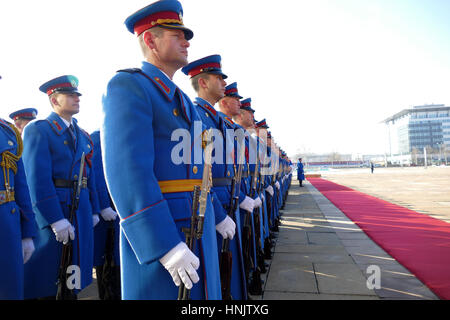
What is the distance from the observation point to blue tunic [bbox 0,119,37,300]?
2.14 meters

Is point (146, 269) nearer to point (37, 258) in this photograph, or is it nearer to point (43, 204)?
point (43, 204)

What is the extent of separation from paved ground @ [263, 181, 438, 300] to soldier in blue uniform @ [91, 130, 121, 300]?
170 cm

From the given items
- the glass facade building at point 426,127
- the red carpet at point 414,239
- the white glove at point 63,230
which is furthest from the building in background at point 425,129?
the white glove at point 63,230

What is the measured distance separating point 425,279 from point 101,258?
150 inches

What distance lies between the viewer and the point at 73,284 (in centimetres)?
274

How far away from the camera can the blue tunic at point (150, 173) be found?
52.5 inches

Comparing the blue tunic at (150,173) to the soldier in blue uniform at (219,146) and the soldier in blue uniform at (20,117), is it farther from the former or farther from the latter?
the soldier in blue uniform at (20,117)

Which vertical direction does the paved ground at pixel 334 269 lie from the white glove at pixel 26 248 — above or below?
below

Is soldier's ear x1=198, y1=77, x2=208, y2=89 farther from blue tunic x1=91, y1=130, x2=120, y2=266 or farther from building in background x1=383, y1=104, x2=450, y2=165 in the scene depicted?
building in background x1=383, y1=104, x2=450, y2=165

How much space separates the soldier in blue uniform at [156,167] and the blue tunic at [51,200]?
161 centimetres

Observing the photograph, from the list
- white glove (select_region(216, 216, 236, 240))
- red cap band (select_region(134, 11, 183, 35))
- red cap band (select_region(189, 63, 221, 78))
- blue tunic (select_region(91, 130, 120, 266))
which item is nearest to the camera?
red cap band (select_region(134, 11, 183, 35))

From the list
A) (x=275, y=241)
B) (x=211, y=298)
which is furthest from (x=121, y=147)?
(x=275, y=241)

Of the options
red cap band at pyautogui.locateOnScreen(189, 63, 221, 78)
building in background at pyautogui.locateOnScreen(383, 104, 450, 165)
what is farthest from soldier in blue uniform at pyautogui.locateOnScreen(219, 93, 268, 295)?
building in background at pyautogui.locateOnScreen(383, 104, 450, 165)

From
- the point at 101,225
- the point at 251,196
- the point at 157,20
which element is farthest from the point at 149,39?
the point at 101,225
